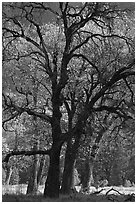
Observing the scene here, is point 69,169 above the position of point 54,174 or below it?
below

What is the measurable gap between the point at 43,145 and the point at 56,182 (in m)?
16.4

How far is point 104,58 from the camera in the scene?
2417 centimetres

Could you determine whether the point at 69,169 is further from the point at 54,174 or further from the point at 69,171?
the point at 54,174

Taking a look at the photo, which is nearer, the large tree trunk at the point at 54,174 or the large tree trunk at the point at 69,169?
the large tree trunk at the point at 54,174

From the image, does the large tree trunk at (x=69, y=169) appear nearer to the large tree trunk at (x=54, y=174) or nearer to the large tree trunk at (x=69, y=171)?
the large tree trunk at (x=69, y=171)

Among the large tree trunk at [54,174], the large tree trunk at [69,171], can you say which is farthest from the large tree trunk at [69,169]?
the large tree trunk at [54,174]

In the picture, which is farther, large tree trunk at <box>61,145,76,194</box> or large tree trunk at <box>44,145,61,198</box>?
large tree trunk at <box>61,145,76,194</box>

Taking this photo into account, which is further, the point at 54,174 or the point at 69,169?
the point at 69,169

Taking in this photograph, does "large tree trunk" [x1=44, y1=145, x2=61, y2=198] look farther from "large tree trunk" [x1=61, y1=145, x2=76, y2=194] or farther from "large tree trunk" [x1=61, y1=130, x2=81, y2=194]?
"large tree trunk" [x1=61, y1=145, x2=76, y2=194]

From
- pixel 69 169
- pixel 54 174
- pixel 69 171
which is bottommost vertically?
pixel 69 171

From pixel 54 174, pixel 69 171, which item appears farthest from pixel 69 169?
pixel 54 174

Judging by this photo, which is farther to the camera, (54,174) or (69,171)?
(69,171)

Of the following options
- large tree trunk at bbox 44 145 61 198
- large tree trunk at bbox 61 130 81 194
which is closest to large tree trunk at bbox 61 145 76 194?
large tree trunk at bbox 61 130 81 194

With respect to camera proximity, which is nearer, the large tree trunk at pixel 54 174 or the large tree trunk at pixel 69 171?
the large tree trunk at pixel 54 174
